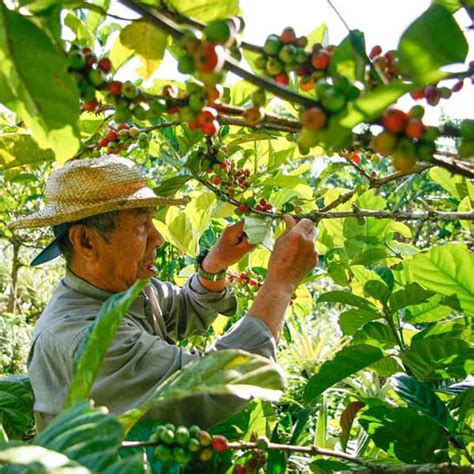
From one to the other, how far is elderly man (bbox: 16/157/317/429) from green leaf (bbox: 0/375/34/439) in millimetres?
152

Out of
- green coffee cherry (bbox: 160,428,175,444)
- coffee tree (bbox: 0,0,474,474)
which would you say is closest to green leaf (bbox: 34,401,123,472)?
coffee tree (bbox: 0,0,474,474)

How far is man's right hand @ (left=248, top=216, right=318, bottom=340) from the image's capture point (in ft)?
6.46

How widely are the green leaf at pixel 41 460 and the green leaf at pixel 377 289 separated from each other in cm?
93

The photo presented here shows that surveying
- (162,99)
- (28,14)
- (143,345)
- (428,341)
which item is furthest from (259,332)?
(28,14)

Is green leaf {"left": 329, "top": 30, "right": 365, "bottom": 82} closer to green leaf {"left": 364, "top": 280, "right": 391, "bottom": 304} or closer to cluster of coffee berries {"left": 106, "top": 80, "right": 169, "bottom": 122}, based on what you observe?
cluster of coffee berries {"left": 106, "top": 80, "right": 169, "bottom": 122}

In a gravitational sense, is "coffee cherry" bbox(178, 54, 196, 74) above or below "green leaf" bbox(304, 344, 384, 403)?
above

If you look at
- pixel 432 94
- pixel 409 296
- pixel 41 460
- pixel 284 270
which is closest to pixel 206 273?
pixel 284 270

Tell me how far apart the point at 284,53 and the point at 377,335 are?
916 mm

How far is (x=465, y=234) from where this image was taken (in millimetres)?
2420

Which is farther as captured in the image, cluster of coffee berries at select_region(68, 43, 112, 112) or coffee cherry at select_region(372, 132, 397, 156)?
cluster of coffee berries at select_region(68, 43, 112, 112)

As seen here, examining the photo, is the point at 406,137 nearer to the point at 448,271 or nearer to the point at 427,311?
the point at 448,271

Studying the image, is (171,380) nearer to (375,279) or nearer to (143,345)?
(375,279)

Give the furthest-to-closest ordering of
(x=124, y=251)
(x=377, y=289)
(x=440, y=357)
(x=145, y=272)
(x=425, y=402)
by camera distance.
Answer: (x=145, y=272) → (x=124, y=251) → (x=377, y=289) → (x=440, y=357) → (x=425, y=402)

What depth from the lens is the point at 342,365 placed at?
4.90 feet
